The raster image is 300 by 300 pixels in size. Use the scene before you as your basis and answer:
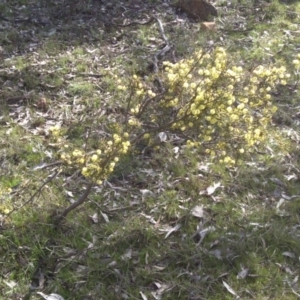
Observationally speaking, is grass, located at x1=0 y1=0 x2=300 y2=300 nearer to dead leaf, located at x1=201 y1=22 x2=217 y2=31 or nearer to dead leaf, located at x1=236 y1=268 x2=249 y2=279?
dead leaf, located at x1=236 y1=268 x2=249 y2=279

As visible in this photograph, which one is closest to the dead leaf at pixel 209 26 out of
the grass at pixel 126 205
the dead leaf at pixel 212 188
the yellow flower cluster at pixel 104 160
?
the grass at pixel 126 205

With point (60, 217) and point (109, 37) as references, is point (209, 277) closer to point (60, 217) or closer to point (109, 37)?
point (60, 217)

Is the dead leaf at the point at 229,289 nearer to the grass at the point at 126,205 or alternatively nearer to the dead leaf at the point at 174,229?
the grass at the point at 126,205

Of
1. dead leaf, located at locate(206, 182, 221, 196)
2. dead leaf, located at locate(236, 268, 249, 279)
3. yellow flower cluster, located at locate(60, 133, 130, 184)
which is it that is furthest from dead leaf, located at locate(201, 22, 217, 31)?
dead leaf, located at locate(236, 268, 249, 279)

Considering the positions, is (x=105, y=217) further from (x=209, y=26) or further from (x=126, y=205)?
(x=209, y=26)

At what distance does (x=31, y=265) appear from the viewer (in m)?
3.27

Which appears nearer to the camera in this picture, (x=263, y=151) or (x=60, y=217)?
(x=60, y=217)

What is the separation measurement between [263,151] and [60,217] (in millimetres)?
1947

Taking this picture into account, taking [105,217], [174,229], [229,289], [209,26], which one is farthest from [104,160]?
[209,26]

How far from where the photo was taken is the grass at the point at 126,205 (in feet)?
10.6

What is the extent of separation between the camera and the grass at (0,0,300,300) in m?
3.24

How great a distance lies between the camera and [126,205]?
3.79 meters

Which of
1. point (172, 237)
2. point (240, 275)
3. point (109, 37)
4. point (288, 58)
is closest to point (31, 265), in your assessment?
point (172, 237)

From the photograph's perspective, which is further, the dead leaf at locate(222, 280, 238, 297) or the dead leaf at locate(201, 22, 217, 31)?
the dead leaf at locate(201, 22, 217, 31)
